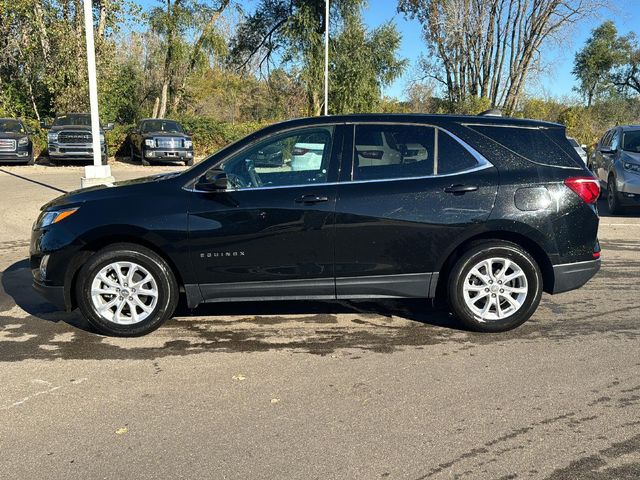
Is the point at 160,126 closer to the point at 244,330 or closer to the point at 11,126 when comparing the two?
the point at 11,126

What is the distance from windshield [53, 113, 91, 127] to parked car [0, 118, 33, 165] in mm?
1161

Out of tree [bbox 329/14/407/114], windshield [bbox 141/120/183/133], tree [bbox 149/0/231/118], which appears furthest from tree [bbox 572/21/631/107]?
windshield [bbox 141/120/183/133]

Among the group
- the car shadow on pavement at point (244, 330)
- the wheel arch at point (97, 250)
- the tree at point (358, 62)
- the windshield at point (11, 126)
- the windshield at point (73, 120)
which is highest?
the tree at point (358, 62)

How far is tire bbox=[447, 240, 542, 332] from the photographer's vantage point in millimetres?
4820

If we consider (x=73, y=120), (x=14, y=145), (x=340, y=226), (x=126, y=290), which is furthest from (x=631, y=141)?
(x=14, y=145)

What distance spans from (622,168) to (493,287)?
25.0 feet

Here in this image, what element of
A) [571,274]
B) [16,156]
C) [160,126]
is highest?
[160,126]

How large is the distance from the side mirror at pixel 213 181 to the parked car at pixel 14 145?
17.9m

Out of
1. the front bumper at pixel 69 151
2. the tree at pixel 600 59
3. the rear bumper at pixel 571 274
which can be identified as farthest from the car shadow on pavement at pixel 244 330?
the tree at pixel 600 59

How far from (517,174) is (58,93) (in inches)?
987

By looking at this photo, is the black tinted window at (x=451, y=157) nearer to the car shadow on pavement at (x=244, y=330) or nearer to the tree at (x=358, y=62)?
the car shadow on pavement at (x=244, y=330)

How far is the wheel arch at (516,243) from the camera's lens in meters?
4.87

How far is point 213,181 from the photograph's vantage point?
465cm

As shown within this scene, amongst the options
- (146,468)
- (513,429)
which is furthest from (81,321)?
(513,429)
